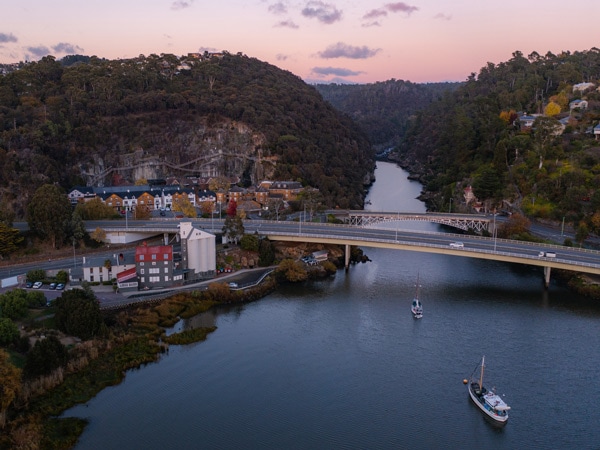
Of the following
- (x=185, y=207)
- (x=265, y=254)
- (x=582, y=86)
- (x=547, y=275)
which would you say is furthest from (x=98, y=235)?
(x=582, y=86)

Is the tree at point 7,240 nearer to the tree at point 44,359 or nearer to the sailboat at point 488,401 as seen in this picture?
the tree at point 44,359

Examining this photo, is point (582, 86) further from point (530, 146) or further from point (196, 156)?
point (196, 156)

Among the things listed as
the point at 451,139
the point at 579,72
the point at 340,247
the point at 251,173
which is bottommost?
the point at 340,247

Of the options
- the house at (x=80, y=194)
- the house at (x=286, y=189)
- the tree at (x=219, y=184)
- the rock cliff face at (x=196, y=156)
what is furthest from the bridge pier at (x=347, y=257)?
the house at (x=80, y=194)

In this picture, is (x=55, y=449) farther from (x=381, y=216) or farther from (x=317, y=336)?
(x=381, y=216)

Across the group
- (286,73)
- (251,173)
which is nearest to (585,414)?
(251,173)

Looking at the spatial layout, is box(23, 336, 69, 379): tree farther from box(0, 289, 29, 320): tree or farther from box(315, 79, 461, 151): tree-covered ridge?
box(315, 79, 461, 151): tree-covered ridge
